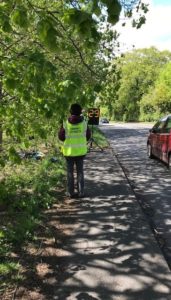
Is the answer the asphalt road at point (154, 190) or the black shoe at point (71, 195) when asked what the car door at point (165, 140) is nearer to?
the asphalt road at point (154, 190)

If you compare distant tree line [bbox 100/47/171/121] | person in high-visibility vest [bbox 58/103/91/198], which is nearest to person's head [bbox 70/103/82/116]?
person in high-visibility vest [bbox 58/103/91/198]

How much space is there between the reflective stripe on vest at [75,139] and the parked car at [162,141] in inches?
183

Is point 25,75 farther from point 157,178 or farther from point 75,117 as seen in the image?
point 157,178

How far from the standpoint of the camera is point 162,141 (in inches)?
617

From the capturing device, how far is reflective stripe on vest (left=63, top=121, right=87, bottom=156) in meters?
10.4

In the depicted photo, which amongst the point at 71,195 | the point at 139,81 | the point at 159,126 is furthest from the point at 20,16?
the point at 139,81

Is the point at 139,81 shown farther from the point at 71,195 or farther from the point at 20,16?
the point at 20,16

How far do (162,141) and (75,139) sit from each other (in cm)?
585

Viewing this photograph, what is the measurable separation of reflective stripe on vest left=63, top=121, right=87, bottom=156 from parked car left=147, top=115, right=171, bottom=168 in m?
4.66

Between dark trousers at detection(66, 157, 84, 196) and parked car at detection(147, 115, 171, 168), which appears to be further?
parked car at detection(147, 115, 171, 168)

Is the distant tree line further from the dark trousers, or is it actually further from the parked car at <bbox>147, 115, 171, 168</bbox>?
the dark trousers

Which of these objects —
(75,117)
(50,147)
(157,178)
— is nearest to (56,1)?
(75,117)

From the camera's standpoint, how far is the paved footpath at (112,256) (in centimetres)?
523

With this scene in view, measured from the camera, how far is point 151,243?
6949 millimetres
